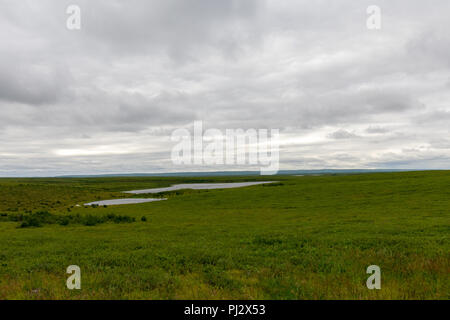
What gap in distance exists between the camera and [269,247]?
45.3 ft

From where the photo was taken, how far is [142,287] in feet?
28.5

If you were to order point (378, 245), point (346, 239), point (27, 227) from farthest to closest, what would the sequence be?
point (27, 227) → point (346, 239) → point (378, 245)

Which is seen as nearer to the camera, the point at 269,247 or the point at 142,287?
the point at 142,287

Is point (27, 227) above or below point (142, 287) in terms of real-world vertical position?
below

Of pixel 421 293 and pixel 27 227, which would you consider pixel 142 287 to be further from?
pixel 27 227

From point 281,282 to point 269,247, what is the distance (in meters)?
5.12

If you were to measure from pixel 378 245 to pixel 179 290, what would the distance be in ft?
32.6

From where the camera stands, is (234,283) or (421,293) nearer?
(421,293)

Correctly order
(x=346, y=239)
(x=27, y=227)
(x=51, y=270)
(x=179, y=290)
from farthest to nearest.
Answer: (x=27, y=227) → (x=346, y=239) → (x=51, y=270) → (x=179, y=290)
